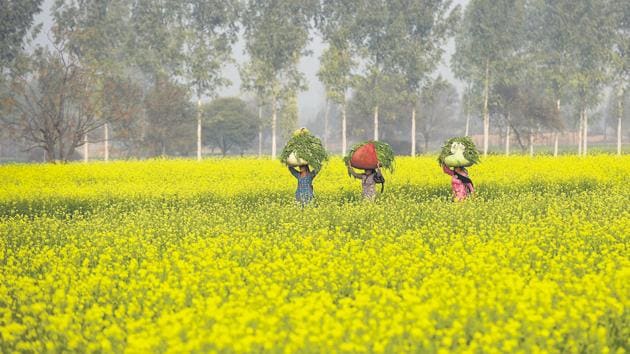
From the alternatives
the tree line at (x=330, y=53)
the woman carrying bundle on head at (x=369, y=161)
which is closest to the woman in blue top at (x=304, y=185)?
the woman carrying bundle on head at (x=369, y=161)

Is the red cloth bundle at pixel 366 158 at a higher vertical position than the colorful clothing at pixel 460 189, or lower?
higher

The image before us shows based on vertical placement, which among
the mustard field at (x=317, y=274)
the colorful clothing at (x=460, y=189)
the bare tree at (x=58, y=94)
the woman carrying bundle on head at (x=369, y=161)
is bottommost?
the mustard field at (x=317, y=274)

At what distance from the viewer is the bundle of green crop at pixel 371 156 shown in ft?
54.5

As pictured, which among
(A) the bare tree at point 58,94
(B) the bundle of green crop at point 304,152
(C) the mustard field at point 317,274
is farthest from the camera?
(A) the bare tree at point 58,94

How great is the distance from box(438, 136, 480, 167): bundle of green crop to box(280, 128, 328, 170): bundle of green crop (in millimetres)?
2856

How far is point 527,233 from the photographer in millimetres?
12117

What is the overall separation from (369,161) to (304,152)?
4.74ft

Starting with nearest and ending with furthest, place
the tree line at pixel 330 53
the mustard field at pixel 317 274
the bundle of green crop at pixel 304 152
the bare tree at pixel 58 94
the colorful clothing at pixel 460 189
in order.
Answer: the mustard field at pixel 317 274
the bundle of green crop at pixel 304 152
the colorful clothing at pixel 460 189
the bare tree at pixel 58 94
the tree line at pixel 330 53

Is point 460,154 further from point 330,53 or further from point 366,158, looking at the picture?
point 330,53

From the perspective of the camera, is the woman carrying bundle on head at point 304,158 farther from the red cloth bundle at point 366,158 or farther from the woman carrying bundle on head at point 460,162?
the woman carrying bundle on head at point 460,162

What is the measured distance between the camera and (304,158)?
1641 centimetres

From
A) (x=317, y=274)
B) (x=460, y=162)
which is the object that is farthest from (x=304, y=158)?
(x=317, y=274)

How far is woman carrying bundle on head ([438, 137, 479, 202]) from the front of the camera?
1698cm

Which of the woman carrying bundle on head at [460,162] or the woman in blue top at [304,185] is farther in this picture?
the woman carrying bundle on head at [460,162]
